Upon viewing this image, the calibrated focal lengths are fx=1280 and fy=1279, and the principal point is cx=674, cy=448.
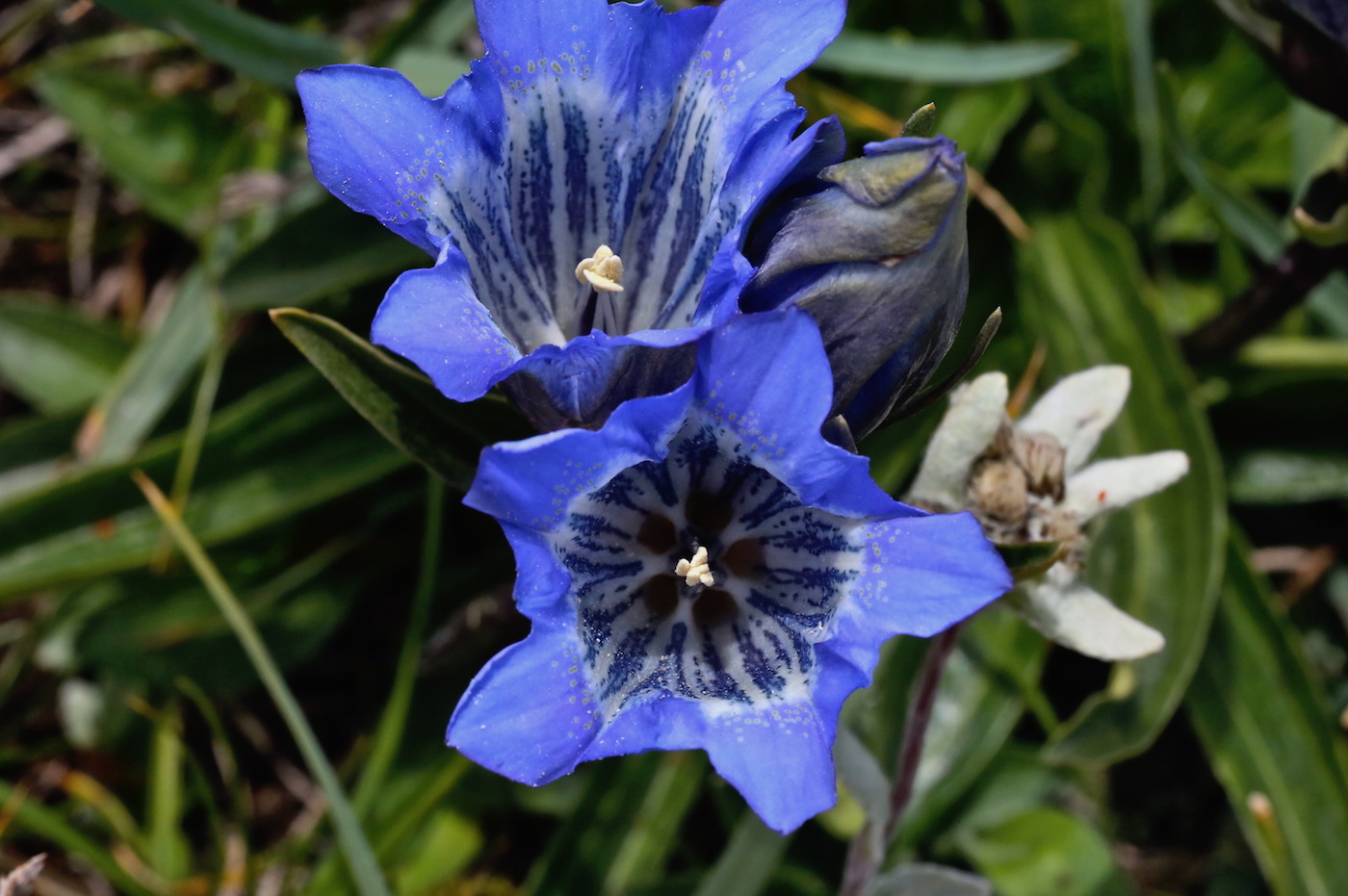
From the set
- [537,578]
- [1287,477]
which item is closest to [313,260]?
[537,578]

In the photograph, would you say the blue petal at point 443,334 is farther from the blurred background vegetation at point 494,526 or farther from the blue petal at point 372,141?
the blurred background vegetation at point 494,526

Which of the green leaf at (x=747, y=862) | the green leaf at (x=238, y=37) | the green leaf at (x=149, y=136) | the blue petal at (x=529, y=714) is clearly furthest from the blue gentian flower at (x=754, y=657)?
the green leaf at (x=149, y=136)

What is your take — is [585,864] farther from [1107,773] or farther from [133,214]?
[133,214]

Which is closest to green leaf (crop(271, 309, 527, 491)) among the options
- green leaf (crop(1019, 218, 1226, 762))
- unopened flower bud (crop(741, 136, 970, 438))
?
unopened flower bud (crop(741, 136, 970, 438))

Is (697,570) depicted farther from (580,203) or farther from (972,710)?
(972,710)

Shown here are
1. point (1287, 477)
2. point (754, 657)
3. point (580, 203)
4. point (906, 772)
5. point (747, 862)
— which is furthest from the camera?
point (1287, 477)

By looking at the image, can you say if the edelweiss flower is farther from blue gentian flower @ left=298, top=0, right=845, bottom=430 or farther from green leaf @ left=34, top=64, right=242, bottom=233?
green leaf @ left=34, top=64, right=242, bottom=233
